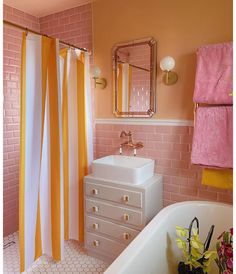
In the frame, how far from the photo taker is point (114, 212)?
7.09 feet

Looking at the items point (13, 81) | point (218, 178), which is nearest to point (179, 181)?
point (218, 178)

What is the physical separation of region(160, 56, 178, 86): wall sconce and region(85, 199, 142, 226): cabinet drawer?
121 cm

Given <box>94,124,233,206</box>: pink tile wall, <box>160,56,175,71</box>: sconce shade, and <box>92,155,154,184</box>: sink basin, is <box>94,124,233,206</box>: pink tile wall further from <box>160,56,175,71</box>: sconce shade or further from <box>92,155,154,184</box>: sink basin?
<box>160,56,175,71</box>: sconce shade

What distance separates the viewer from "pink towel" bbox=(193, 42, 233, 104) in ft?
5.95

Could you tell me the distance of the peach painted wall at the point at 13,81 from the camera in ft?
8.61

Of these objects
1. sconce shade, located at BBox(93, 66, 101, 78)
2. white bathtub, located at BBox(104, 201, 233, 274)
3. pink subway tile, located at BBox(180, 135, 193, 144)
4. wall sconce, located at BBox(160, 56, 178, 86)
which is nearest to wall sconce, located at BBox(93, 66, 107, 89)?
sconce shade, located at BBox(93, 66, 101, 78)

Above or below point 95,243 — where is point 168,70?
above

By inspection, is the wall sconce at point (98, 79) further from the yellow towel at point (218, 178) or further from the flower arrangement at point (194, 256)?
the flower arrangement at point (194, 256)

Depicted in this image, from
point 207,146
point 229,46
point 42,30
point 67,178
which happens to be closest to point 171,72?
point 229,46

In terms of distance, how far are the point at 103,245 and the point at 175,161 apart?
3.45 feet

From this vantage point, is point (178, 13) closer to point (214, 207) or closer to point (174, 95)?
point (174, 95)

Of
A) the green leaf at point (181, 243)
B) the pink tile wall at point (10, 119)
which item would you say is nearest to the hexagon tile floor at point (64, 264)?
the pink tile wall at point (10, 119)

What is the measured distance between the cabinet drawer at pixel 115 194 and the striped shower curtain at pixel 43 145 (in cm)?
28

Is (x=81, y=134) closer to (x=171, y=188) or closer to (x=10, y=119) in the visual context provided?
(x=10, y=119)
